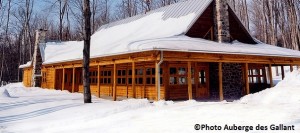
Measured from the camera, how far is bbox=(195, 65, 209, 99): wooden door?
1628 cm

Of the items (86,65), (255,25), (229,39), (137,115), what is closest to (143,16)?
(229,39)

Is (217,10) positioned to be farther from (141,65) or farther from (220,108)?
(220,108)

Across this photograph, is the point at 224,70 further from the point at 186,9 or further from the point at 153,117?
the point at 153,117

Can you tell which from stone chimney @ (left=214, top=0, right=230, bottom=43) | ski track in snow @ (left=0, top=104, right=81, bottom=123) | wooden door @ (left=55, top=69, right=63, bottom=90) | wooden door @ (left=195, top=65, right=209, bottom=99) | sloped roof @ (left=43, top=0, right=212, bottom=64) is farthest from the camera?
wooden door @ (left=55, top=69, right=63, bottom=90)

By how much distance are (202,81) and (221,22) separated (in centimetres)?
407

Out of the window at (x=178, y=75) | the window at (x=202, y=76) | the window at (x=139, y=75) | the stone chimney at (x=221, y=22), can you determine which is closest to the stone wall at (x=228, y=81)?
the window at (x=202, y=76)

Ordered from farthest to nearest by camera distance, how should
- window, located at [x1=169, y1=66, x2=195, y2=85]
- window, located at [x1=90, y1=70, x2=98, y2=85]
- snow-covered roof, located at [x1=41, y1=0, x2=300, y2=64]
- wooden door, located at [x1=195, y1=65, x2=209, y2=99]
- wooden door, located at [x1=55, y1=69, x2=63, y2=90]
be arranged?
1. wooden door, located at [x1=55, y1=69, x2=63, y2=90]
2. window, located at [x1=90, y1=70, x2=98, y2=85]
3. wooden door, located at [x1=195, y1=65, x2=209, y2=99]
4. window, located at [x1=169, y1=66, x2=195, y2=85]
5. snow-covered roof, located at [x1=41, y1=0, x2=300, y2=64]

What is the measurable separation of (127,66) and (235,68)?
22.9 feet

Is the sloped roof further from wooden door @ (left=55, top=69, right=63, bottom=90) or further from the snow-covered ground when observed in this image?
the snow-covered ground

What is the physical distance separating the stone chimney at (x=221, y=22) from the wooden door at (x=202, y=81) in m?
2.21

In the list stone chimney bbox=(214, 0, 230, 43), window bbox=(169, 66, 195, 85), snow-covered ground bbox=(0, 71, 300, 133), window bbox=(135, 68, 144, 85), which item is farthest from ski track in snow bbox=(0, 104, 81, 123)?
stone chimney bbox=(214, 0, 230, 43)

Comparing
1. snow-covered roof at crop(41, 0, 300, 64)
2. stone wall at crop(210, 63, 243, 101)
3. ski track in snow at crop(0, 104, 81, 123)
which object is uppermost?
snow-covered roof at crop(41, 0, 300, 64)

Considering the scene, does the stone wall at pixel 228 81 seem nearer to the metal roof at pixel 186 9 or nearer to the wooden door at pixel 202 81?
the wooden door at pixel 202 81

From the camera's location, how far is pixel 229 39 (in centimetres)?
1778
